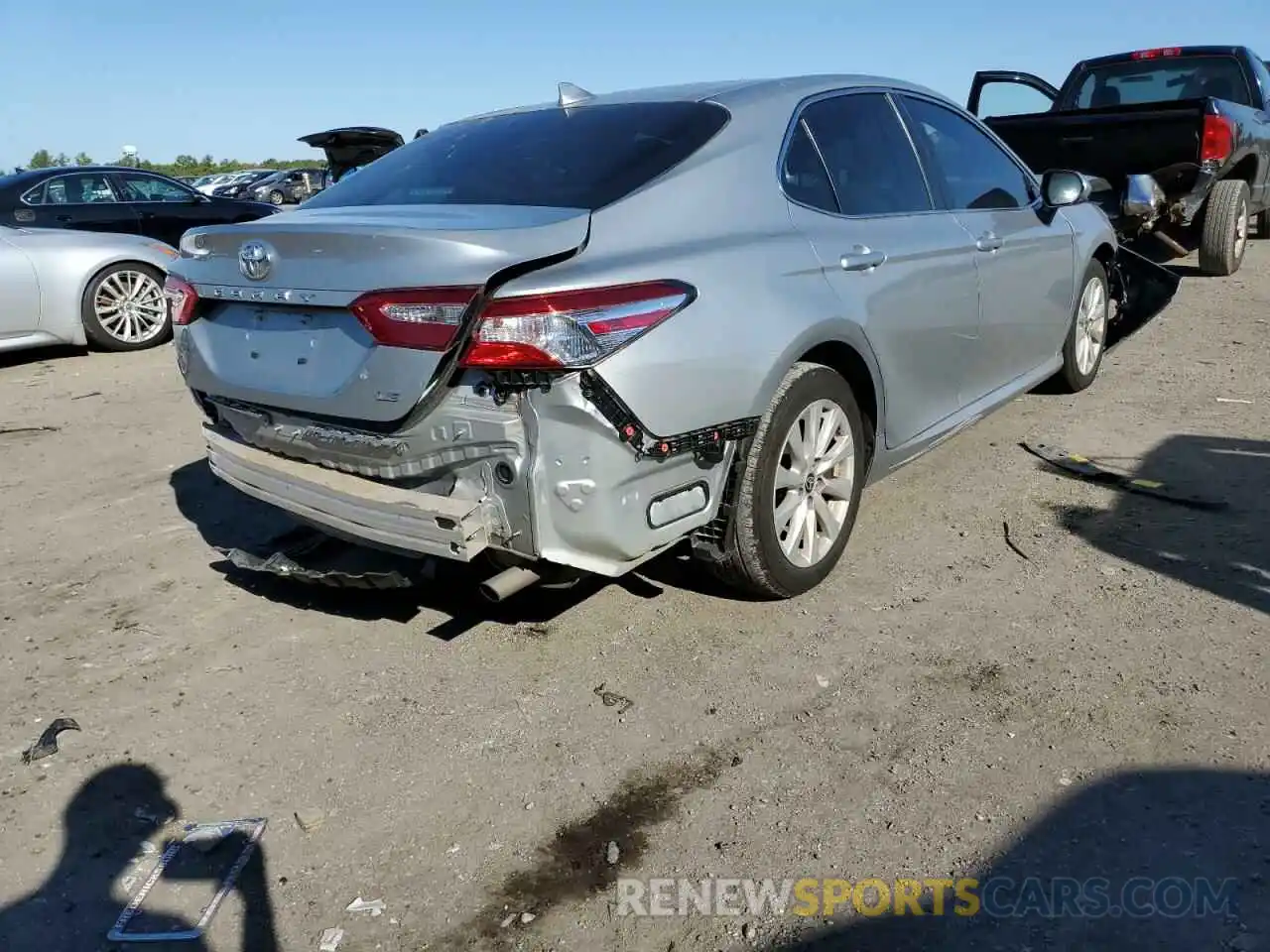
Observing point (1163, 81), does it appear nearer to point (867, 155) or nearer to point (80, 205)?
point (867, 155)

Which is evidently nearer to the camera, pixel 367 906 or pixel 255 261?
pixel 367 906

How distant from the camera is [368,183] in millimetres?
3633

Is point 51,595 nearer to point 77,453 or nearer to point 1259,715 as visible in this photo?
point 77,453

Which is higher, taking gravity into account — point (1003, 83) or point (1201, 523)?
point (1003, 83)

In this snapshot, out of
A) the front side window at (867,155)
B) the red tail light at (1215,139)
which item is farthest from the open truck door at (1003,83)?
the front side window at (867,155)

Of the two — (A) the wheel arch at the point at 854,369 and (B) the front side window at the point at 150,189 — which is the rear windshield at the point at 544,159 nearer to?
(A) the wheel arch at the point at 854,369

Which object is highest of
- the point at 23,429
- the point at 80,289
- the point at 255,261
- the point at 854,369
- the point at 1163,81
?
the point at 1163,81

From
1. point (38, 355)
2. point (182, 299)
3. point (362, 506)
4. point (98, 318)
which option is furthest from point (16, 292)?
point (362, 506)

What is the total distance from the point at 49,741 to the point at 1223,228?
9.07 meters

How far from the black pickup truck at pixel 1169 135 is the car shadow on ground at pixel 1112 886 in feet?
19.0

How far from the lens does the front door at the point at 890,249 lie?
3375 mm

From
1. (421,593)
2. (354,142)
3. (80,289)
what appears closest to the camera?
(421,593)

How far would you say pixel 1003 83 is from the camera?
9.13 meters

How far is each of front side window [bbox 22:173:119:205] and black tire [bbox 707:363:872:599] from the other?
25.7 feet
